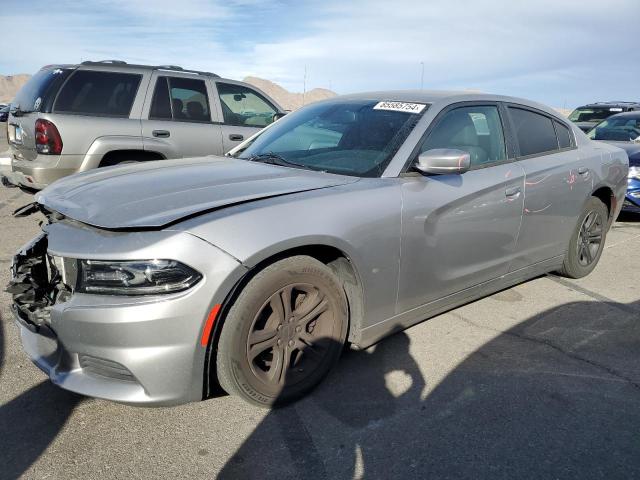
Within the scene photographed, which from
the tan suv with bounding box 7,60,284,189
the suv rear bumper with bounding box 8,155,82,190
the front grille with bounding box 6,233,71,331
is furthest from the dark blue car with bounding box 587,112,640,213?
the front grille with bounding box 6,233,71,331

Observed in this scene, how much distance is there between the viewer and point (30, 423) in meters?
2.53

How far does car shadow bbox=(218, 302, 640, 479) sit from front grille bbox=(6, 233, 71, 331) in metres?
1.11

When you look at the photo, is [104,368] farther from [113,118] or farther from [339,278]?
[113,118]

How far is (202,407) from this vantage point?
2721 mm

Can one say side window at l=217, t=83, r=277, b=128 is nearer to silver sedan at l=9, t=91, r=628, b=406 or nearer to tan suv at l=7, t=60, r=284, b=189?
tan suv at l=7, t=60, r=284, b=189

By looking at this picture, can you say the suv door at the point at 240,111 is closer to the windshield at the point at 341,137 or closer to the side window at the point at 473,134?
the windshield at the point at 341,137

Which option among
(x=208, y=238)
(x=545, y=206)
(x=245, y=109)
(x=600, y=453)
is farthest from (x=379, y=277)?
(x=245, y=109)

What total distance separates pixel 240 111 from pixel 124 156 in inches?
69.8

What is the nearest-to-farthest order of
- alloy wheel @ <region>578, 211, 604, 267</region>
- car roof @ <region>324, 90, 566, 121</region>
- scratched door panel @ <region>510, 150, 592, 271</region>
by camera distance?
car roof @ <region>324, 90, 566, 121</region>, scratched door panel @ <region>510, 150, 592, 271</region>, alloy wheel @ <region>578, 211, 604, 267</region>

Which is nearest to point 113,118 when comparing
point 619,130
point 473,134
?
point 473,134

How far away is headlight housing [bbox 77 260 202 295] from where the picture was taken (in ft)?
7.37

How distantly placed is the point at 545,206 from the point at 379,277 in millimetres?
1801

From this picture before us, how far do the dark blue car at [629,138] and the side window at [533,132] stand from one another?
131 inches

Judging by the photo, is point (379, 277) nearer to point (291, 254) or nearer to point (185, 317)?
point (291, 254)
